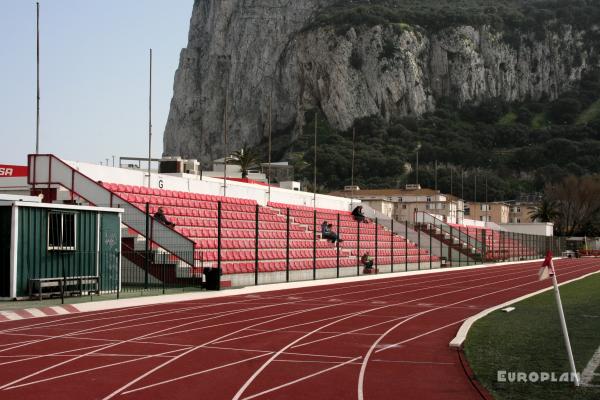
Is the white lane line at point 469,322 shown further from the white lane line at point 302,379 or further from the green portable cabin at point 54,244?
the green portable cabin at point 54,244

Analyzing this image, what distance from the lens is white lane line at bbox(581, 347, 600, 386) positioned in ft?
32.4

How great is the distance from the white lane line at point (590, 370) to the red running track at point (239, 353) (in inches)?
55.0

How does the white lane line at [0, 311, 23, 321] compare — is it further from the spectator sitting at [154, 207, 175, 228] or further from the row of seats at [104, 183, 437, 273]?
the row of seats at [104, 183, 437, 273]

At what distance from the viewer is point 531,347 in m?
12.9

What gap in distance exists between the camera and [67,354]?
39.7ft

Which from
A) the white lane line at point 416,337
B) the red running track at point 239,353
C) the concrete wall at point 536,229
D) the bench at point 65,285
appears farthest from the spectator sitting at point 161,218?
the concrete wall at point 536,229

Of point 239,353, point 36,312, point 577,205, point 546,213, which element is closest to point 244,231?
point 36,312

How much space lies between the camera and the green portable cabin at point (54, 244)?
2023cm

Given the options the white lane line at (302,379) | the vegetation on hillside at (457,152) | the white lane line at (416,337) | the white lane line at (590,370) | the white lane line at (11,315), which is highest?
the vegetation on hillside at (457,152)

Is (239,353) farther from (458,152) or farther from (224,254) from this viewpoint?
(458,152)

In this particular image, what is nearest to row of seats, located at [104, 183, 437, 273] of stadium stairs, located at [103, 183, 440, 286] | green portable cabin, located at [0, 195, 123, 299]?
stadium stairs, located at [103, 183, 440, 286]

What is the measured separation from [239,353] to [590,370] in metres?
5.07

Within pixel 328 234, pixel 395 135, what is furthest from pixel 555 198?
pixel 328 234

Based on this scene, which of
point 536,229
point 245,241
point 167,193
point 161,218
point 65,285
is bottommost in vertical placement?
point 536,229
